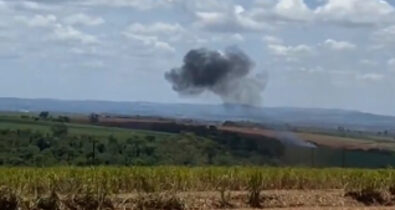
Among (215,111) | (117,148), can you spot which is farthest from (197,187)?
(215,111)

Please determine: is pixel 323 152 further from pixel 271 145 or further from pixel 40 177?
pixel 40 177

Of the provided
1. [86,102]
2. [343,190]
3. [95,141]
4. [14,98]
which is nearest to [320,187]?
[343,190]

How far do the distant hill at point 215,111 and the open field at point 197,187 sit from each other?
911 centimetres

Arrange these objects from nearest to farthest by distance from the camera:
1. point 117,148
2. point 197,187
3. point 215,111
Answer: point 197,187 → point 117,148 → point 215,111

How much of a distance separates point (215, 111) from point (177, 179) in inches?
634

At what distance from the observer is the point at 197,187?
2150 cm

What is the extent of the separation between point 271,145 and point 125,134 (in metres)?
5.78

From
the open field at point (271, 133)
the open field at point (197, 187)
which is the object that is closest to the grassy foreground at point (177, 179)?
the open field at point (197, 187)

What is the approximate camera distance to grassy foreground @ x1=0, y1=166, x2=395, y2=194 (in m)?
18.2

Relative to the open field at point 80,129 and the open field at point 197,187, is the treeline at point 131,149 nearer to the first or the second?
the open field at point 80,129

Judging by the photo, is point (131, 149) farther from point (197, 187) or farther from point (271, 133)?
point (197, 187)

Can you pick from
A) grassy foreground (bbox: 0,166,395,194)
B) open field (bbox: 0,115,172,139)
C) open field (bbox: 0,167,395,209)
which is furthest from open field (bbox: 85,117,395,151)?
open field (bbox: 0,167,395,209)

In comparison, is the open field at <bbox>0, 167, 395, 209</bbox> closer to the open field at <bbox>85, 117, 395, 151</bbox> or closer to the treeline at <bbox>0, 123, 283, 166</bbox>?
the treeline at <bbox>0, 123, 283, 166</bbox>

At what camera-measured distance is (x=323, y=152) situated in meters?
31.2
